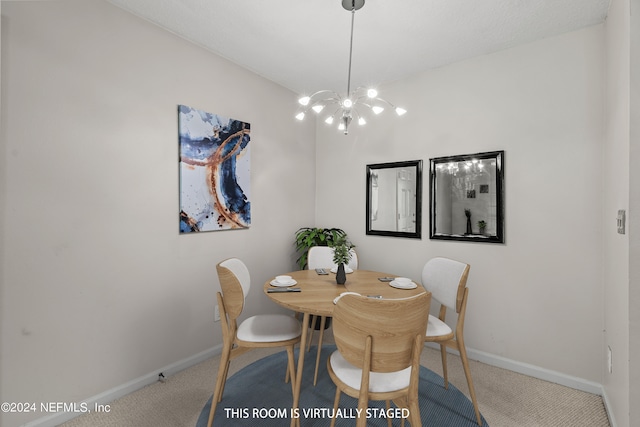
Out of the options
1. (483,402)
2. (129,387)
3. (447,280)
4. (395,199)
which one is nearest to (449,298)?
(447,280)

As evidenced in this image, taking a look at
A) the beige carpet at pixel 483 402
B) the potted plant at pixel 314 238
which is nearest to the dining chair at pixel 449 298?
the beige carpet at pixel 483 402

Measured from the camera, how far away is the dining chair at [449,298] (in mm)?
1937

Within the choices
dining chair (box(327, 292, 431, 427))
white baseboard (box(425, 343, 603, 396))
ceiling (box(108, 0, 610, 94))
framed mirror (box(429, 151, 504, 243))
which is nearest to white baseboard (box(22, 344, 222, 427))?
A: dining chair (box(327, 292, 431, 427))

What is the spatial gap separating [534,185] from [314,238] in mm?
2173

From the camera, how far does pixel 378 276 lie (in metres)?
2.53

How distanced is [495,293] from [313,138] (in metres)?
2.70

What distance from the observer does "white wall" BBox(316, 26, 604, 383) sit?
7.49 feet

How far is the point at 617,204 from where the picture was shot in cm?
182

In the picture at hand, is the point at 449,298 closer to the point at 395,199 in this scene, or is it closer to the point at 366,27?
the point at 395,199

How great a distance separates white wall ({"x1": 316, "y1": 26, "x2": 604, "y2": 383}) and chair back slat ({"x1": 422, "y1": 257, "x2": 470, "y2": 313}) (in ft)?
2.13

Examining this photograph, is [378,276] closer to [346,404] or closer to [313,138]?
[346,404]

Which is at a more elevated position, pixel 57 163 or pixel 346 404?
pixel 57 163

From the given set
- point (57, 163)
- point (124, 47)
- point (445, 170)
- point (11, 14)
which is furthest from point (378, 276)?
point (11, 14)

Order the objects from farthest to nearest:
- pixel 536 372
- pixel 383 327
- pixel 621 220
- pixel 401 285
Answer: pixel 536 372 → pixel 401 285 → pixel 621 220 → pixel 383 327
